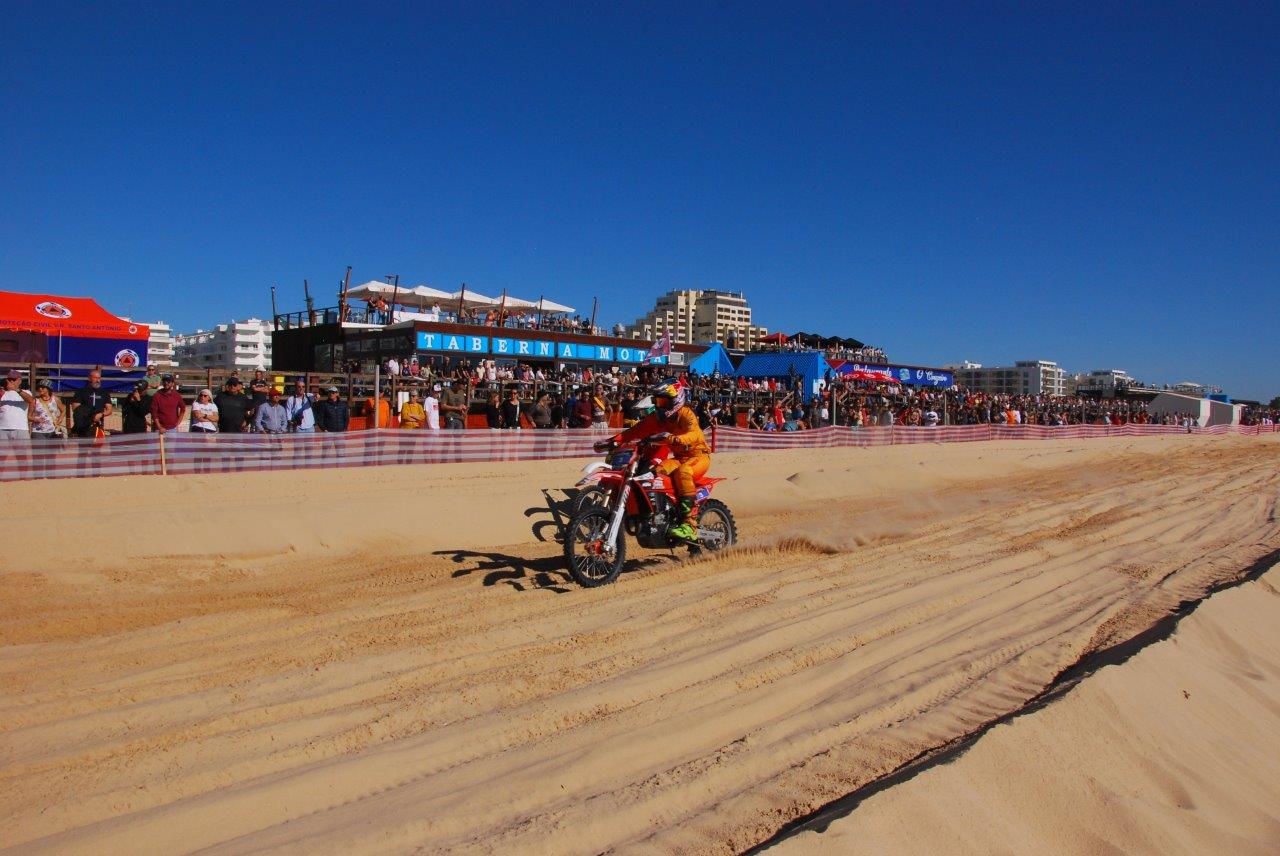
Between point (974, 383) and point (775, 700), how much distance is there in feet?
561

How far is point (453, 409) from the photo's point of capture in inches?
714

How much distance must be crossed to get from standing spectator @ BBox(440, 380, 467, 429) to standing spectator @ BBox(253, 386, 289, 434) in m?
4.45

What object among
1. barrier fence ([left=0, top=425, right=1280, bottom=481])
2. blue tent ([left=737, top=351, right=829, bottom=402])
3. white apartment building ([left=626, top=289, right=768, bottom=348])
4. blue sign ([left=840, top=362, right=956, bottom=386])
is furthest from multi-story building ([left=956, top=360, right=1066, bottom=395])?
barrier fence ([left=0, top=425, right=1280, bottom=481])

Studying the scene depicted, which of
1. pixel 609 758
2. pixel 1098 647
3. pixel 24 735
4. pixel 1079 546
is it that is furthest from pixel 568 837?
pixel 1079 546

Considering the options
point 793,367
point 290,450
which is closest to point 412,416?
point 290,450

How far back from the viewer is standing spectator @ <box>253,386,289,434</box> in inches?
527

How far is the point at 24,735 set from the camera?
3877 mm

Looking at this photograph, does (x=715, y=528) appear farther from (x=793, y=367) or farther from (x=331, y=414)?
(x=793, y=367)

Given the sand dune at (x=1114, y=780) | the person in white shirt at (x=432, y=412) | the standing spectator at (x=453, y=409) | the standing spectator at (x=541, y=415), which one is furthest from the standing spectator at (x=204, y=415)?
the sand dune at (x=1114, y=780)

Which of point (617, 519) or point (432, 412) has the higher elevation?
point (432, 412)

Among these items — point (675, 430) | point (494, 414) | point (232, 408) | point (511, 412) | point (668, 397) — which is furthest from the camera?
point (494, 414)

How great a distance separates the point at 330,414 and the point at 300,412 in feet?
2.79

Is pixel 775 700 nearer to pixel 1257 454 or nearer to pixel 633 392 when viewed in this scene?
pixel 633 392

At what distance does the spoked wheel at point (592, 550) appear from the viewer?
698cm
